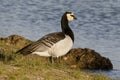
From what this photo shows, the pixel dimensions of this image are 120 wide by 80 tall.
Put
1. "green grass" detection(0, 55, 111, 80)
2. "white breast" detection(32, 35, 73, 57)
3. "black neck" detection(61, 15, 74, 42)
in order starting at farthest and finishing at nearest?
"black neck" detection(61, 15, 74, 42) → "white breast" detection(32, 35, 73, 57) → "green grass" detection(0, 55, 111, 80)

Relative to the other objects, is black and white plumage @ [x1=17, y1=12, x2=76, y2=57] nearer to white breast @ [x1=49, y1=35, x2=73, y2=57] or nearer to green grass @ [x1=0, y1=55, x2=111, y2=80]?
white breast @ [x1=49, y1=35, x2=73, y2=57]

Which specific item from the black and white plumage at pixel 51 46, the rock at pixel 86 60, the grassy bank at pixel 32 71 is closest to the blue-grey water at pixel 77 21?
the rock at pixel 86 60

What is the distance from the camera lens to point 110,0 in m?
29.7

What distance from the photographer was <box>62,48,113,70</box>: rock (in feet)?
49.7

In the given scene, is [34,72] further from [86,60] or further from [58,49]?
[86,60]

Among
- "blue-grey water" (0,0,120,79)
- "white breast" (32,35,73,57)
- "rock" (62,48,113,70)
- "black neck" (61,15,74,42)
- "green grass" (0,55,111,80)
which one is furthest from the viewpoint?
"blue-grey water" (0,0,120,79)

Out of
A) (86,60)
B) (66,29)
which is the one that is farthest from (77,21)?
(66,29)

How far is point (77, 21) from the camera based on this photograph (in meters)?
23.9

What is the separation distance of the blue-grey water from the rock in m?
0.36

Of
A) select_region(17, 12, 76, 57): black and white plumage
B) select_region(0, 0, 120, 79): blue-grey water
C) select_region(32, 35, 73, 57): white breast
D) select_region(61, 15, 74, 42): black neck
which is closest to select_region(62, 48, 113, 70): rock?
select_region(0, 0, 120, 79): blue-grey water

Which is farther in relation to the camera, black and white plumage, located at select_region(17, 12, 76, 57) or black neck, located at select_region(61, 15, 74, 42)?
black neck, located at select_region(61, 15, 74, 42)

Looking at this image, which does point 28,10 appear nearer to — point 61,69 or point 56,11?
point 56,11

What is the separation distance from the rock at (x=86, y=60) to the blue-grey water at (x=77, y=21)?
359 mm

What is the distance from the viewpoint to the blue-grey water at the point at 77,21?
61.6 ft
